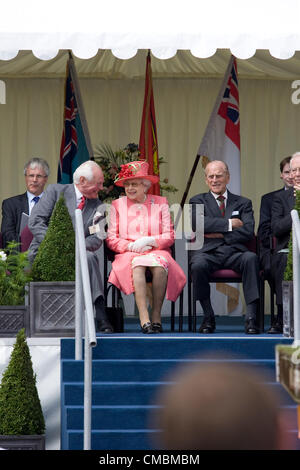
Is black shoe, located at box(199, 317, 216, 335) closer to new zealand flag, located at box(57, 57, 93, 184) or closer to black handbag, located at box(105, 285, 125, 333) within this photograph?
black handbag, located at box(105, 285, 125, 333)

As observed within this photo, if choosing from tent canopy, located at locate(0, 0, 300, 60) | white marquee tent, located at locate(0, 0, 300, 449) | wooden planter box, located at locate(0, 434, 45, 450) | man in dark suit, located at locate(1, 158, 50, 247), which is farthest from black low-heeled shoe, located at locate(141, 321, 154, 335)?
white marquee tent, located at locate(0, 0, 300, 449)

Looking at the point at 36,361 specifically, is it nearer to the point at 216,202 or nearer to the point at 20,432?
Answer: the point at 20,432

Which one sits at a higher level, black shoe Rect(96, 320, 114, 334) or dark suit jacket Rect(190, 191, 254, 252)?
dark suit jacket Rect(190, 191, 254, 252)

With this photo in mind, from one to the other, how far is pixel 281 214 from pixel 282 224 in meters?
0.29

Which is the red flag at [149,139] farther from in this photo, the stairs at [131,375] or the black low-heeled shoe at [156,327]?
the stairs at [131,375]

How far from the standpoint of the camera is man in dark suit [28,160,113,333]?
6.75m

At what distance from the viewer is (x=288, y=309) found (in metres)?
6.41

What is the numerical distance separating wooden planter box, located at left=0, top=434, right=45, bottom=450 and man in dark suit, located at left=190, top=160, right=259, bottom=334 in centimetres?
159

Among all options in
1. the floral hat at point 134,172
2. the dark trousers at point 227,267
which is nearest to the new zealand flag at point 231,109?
the floral hat at point 134,172

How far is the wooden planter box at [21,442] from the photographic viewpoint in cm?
573

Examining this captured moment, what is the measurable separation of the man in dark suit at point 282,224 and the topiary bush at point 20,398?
6.47ft

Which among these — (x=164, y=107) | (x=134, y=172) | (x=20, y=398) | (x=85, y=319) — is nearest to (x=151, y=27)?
(x=134, y=172)

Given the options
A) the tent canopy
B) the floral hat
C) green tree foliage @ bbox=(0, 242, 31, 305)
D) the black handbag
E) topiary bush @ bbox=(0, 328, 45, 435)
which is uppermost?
the tent canopy

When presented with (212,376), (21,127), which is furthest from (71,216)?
(212,376)
